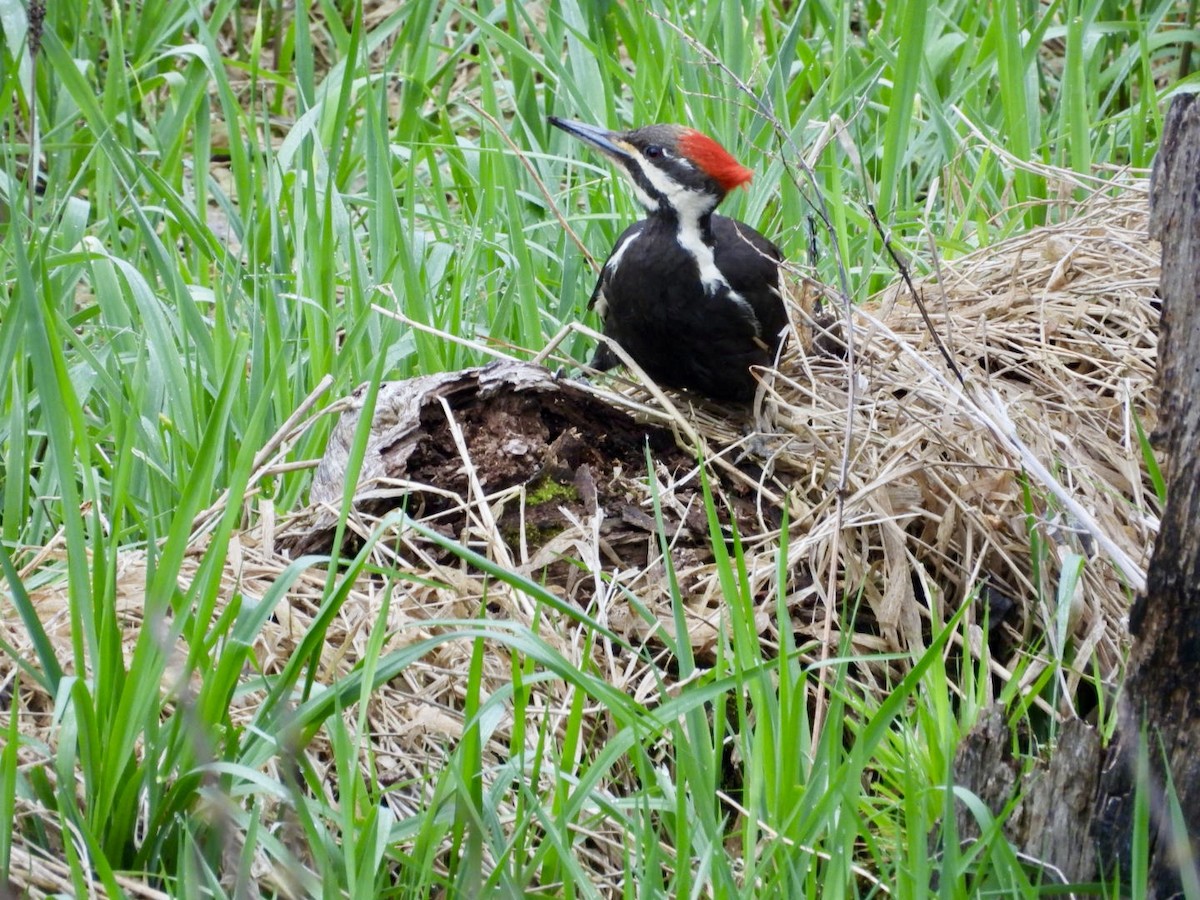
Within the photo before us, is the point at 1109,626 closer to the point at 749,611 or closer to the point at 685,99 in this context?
the point at 749,611

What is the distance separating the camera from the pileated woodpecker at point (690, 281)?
2984 millimetres

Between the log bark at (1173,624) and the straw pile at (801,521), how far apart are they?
314mm

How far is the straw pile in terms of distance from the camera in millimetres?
2201

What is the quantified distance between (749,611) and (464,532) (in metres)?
0.65

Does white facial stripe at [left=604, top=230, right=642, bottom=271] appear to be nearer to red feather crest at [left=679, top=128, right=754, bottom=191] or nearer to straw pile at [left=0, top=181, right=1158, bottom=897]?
red feather crest at [left=679, top=128, right=754, bottom=191]

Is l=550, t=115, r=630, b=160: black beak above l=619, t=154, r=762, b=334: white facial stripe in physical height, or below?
above

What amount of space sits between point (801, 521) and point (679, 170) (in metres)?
0.89

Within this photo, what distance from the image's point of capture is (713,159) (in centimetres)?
304

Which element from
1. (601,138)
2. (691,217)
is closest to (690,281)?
(691,217)

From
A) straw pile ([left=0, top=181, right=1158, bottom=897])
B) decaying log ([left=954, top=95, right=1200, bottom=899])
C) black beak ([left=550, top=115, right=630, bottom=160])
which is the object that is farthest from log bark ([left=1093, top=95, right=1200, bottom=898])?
black beak ([left=550, top=115, right=630, bottom=160])

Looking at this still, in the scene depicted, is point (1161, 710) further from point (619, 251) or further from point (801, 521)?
point (619, 251)

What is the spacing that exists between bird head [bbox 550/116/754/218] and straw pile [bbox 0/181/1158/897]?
1.33 ft

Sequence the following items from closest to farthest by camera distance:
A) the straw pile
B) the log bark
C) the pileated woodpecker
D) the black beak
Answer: the log bark
the straw pile
the pileated woodpecker
the black beak

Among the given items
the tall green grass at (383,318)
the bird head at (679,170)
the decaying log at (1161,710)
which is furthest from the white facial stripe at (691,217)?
the decaying log at (1161,710)
